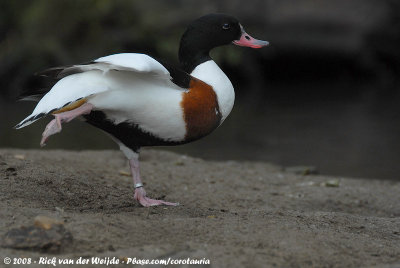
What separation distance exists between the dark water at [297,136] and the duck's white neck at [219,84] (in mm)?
4066

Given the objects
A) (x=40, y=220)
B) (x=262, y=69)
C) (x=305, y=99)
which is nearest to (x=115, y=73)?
(x=40, y=220)

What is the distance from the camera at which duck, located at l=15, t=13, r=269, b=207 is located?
380 cm

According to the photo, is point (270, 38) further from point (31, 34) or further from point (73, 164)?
point (73, 164)

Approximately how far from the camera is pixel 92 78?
390 centimetres

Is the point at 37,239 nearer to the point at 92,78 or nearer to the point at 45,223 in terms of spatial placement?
the point at 45,223

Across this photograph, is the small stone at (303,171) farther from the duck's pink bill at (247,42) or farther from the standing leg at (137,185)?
the standing leg at (137,185)

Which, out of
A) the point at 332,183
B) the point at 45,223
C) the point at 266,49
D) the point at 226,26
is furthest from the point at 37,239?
the point at 266,49

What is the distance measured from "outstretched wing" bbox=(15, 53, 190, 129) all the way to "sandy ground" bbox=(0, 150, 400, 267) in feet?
2.03

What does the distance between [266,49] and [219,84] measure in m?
14.9

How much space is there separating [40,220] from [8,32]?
15851mm

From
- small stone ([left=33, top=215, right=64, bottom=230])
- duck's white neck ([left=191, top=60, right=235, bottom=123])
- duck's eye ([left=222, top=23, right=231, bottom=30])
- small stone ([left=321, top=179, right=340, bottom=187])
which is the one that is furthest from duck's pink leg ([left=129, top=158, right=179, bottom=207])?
small stone ([left=321, top=179, right=340, bottom=187])

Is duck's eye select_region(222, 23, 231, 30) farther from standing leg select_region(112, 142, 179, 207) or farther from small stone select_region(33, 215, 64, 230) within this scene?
small stone select_region(33, 215, 64, 230)

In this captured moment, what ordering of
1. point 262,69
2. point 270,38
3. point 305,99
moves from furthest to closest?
point 262,69
point 270,38
point 305,99

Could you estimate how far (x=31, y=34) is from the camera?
55.9 ft
